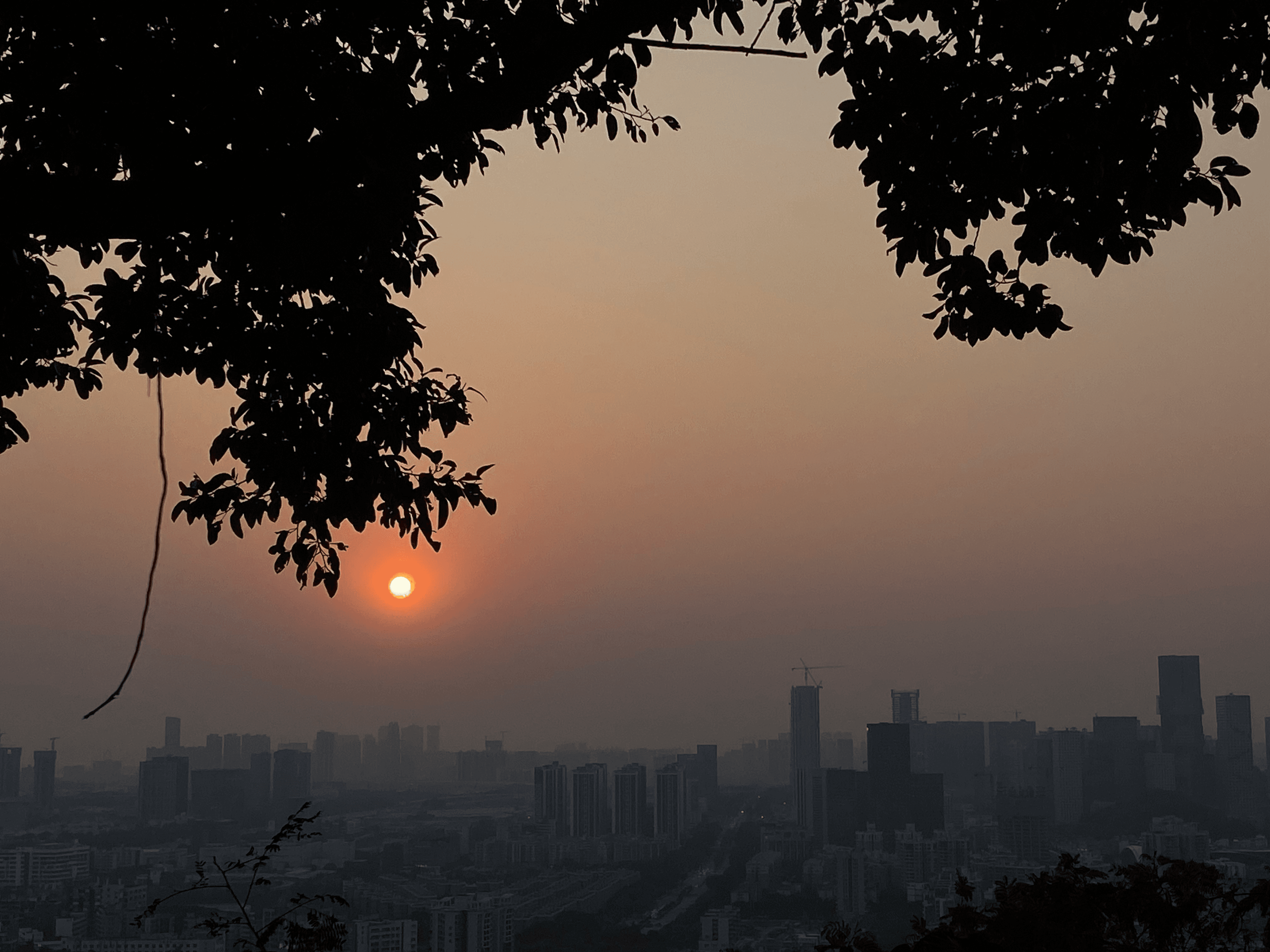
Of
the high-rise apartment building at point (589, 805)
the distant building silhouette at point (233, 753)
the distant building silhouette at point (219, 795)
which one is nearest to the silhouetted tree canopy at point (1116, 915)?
the distant building silhouette at point (219, 795)

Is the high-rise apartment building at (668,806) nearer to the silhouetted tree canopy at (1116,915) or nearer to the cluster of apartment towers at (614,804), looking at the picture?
the cluster of apartment towers at (614,804)

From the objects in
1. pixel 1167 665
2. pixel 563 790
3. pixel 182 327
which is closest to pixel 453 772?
pixel 563 790

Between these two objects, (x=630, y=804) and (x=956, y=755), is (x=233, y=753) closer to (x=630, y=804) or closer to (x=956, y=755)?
(x=630, y=804)

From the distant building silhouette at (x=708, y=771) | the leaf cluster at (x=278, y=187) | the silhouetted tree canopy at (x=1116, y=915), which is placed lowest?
the distant building silhouette at (x=708, y=771)

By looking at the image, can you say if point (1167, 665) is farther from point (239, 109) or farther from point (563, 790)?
point (239, 109)

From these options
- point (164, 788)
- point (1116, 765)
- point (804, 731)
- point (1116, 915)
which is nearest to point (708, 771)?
point (804, 731)

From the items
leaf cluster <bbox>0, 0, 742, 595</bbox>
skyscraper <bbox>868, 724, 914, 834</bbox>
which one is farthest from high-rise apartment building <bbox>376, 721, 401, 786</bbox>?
leaf cluster <bbox>0, 0, 742, 595</bbox>
